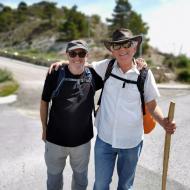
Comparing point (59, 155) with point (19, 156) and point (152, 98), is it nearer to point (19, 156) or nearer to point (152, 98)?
point (152, 98)

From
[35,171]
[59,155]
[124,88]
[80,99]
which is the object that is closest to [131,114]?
[124,88]

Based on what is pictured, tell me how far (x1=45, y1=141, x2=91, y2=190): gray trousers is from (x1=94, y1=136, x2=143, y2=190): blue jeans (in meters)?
0.21

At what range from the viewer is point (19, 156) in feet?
22.0

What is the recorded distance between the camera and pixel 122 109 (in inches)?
143

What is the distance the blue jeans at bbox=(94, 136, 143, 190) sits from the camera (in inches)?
150

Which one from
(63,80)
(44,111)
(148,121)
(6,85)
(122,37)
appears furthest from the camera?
(6,85)

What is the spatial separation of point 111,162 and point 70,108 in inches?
26.2

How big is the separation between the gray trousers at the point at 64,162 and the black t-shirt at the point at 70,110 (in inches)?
3.2

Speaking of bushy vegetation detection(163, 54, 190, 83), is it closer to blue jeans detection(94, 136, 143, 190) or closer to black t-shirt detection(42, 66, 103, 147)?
blue jeans detection(94, 136, 143, 190)

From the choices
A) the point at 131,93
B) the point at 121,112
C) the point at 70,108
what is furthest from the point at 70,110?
the point at 131,93

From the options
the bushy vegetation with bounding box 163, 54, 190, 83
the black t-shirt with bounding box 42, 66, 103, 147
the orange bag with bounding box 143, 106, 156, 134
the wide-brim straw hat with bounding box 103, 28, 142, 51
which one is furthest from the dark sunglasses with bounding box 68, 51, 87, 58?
the bushy vegetation with bounding box 163, 54, 190, 83

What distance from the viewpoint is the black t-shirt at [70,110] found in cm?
376

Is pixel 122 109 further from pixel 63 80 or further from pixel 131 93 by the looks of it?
pixel 63 80

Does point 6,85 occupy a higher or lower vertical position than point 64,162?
lower
